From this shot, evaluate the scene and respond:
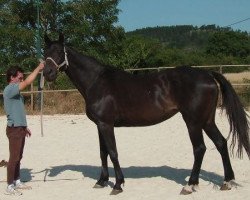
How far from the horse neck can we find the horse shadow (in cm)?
148

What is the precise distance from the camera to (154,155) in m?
7.99

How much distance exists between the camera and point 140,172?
22.2 ft

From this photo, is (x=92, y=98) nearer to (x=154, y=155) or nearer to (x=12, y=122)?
(x=12, y=122)

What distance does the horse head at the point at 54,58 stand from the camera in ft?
18.9

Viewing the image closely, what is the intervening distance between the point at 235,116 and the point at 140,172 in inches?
74.3

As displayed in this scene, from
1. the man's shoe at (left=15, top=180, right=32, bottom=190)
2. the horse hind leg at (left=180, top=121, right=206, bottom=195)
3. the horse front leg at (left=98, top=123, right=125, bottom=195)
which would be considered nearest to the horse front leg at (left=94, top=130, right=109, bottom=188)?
the horse front leg at (left=98, top=123, right=125, bottom=195)

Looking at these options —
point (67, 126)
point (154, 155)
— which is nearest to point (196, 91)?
point (154, 155)

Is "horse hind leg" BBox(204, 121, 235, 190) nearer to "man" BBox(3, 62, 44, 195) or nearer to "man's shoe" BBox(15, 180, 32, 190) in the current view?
"man" BBox(3, 62, 44, 195)

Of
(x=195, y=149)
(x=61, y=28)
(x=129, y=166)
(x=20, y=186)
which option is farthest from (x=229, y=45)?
(x=20, y=186)

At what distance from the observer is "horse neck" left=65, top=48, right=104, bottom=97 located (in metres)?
5.93

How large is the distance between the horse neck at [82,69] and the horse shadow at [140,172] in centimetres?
148

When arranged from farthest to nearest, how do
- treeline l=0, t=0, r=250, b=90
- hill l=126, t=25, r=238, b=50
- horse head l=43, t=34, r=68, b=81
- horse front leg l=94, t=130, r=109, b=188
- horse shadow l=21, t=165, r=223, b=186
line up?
hill l=126, t=25, r=238, b=50 → treeline l=0, t=0, r=250, b=90 → horse shadow l=21, t=165, r=223, b=186 → horse front leg l=94, t=130, r=109, b=188 → horse head l=43, t=34, r=68, b=81

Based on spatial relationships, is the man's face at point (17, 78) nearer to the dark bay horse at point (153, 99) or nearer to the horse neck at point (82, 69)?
the dark bay horse at point (153, 99)

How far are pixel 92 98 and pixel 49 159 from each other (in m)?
2.62
